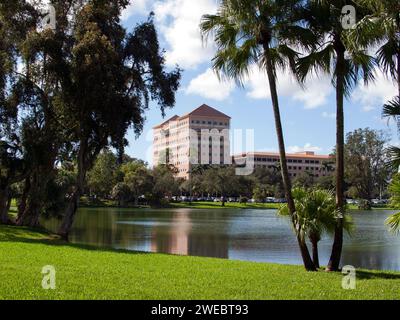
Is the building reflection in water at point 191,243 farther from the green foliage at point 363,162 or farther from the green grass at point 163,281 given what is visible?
the green foliage at point 363,162

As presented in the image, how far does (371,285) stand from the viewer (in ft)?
37.1

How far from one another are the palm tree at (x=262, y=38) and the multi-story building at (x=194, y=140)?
8871 cm

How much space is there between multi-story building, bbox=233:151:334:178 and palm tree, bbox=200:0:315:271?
124396 millimetres

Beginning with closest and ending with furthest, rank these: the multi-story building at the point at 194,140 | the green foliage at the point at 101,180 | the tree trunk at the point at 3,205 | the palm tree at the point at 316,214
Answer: the palm tree at the point at 316,214
the tree trunk at the point at 3,205
the green foliage at the point at 101,180
the multi-story building at the point at 194,140

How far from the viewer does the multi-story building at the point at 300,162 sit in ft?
476

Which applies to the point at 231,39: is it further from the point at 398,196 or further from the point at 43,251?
the point at 43,251

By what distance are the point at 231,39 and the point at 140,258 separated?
743cm

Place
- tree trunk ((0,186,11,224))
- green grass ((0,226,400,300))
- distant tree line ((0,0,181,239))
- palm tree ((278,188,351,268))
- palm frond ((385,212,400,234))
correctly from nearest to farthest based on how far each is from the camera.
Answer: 1. green grass ((0,226,400,300))
2. palm frond ((385,212,400,234))
3. palm tree ((278,188,351,268))
4. distant tree line ((0,0,181,239))
5. tree trunk ((0,186,11,224))

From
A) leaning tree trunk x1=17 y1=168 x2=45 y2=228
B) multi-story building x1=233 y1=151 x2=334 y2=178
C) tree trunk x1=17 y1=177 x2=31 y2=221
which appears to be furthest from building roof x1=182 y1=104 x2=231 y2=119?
leaning tree trunk x1=17 y1=168 x2=45 y2=228

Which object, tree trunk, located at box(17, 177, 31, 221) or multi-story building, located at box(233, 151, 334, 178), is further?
multi-story building, located at box(233, 151, 334, 178)

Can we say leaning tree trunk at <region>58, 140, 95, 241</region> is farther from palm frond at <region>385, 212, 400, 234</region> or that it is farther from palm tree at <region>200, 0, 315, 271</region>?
palm frond at <region>385, 212, 400, 234</region>

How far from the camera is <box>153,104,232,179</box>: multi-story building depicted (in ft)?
370
